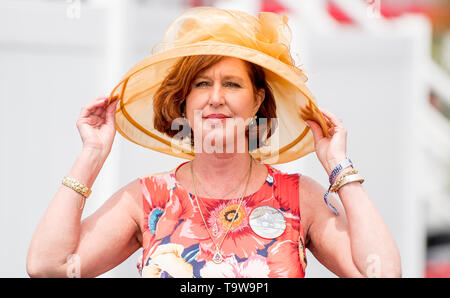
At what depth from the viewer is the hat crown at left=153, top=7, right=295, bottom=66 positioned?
5.63 feet

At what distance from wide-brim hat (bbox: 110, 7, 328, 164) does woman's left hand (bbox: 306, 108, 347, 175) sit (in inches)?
1.1

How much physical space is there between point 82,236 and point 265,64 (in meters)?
0.72

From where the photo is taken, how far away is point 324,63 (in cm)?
407

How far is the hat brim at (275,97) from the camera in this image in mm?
1662

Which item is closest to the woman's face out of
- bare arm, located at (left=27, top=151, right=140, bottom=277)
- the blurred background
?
bare arm, located at (left=27, top=151, right=140, bottom=277)

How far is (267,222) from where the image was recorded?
174 centimetres

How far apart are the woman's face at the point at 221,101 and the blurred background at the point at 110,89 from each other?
6.17ft

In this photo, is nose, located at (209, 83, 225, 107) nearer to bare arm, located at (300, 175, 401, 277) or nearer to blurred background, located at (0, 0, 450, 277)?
bare arm, located at (300, 175, 401, 277)

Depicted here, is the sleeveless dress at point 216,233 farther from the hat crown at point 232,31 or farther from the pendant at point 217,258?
the hat crown at point 232,31

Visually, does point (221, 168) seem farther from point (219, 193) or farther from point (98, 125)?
point (98, 125)

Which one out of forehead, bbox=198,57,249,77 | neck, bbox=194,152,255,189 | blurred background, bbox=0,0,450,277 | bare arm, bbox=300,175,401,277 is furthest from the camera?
blurred background, bbox=0,0,450,277
